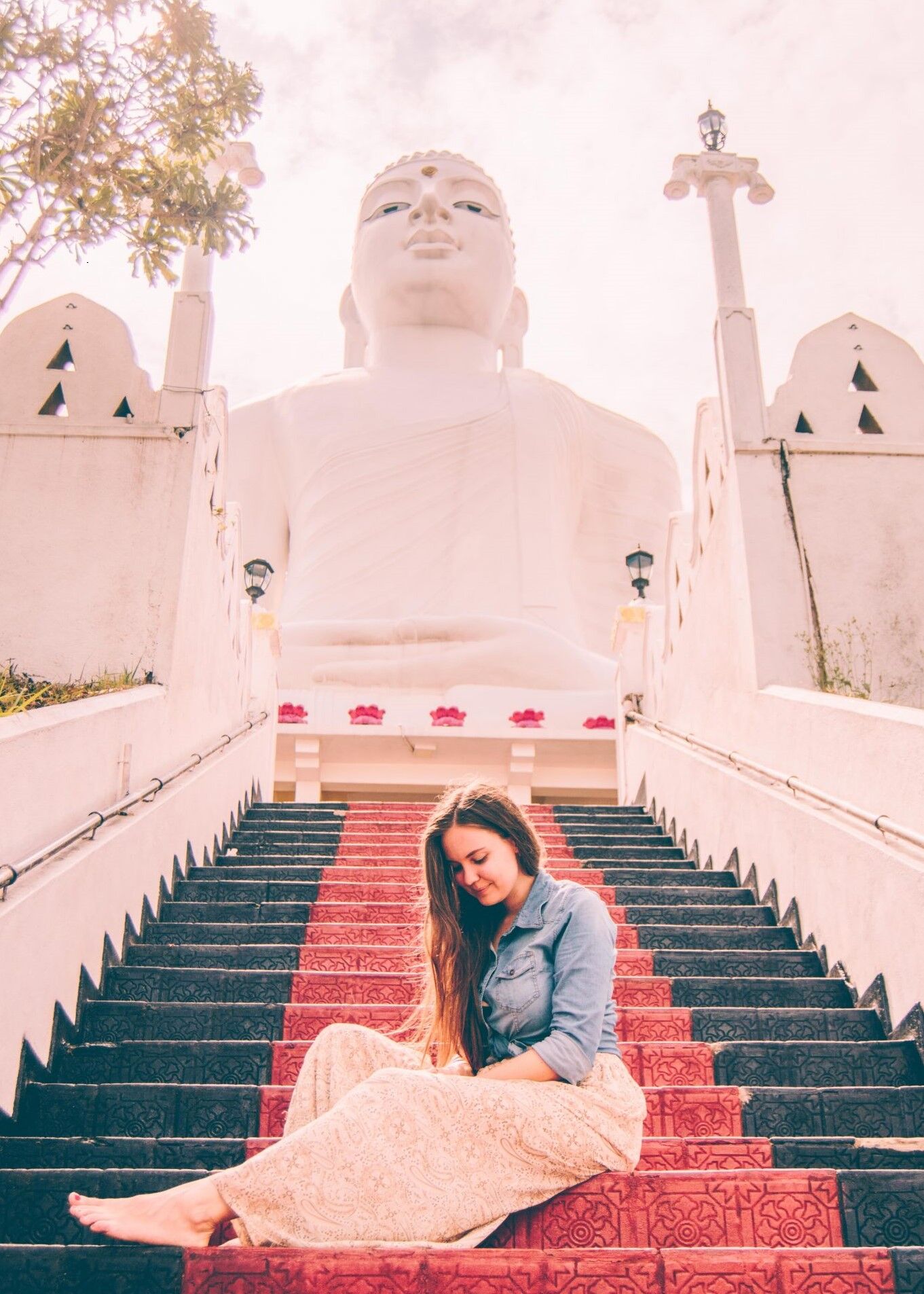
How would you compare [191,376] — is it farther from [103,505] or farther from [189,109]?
[189,109]

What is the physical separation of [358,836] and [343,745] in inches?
145

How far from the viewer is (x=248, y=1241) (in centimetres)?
224

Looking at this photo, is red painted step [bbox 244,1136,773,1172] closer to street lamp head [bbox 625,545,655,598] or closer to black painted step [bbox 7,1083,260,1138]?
→ black painted step [bbox 7,1083,260,1138]

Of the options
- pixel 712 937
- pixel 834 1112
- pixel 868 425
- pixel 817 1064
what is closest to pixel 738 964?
pixel 712 937

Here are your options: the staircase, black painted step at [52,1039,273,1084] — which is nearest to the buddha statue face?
the staircase

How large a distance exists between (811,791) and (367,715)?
5.94m

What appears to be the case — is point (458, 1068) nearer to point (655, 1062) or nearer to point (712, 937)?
point (655, 1062)

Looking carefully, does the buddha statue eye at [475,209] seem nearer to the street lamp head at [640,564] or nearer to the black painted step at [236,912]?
the street lamp head at [640,564]

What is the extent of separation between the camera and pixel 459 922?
2.67 meters

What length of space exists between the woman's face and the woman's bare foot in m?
0.80

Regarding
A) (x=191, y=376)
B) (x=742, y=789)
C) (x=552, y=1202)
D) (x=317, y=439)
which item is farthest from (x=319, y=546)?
(x=552, y=1202)

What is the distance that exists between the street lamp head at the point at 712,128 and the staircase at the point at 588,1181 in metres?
4.53

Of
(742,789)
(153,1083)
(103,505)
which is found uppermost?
(103,505)

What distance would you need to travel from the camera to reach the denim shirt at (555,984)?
2416 mm
